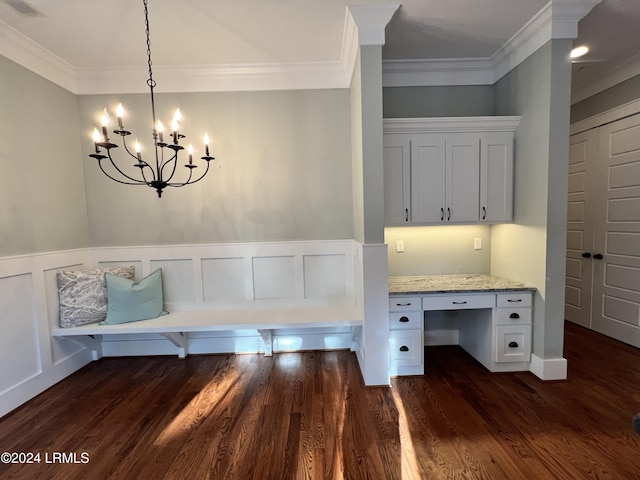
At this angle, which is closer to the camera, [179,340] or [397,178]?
[397,178]

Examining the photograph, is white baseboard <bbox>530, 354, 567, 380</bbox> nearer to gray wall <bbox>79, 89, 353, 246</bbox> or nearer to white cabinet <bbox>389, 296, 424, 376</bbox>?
white cabinet <bbox>389, 296, 424, 376</bbox>

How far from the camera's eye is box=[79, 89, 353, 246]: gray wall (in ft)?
8.86

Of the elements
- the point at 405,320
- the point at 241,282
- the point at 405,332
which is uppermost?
the point at 241,282

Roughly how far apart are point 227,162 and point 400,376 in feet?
8.13

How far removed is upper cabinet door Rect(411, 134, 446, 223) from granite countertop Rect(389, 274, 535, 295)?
0.56m

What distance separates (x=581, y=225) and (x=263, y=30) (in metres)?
3.88

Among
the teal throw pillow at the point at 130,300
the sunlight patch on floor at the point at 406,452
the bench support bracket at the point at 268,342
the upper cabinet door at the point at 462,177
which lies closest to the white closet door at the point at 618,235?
the upper cabinet door at the point at 462,177

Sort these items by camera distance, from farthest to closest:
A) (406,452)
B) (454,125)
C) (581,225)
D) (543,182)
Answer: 1. (581,225)
2. (454,125)
3. (543,182)
4. (406,452)

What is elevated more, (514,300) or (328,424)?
(514,300)

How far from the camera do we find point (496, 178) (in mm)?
2520

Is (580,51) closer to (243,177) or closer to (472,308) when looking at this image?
(472,308)

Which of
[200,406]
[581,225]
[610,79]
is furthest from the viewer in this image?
[581,225]

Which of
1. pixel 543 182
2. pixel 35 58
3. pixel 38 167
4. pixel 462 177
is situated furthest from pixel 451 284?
pixel 35 58

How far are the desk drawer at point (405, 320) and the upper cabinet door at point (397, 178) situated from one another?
773 millimetres
